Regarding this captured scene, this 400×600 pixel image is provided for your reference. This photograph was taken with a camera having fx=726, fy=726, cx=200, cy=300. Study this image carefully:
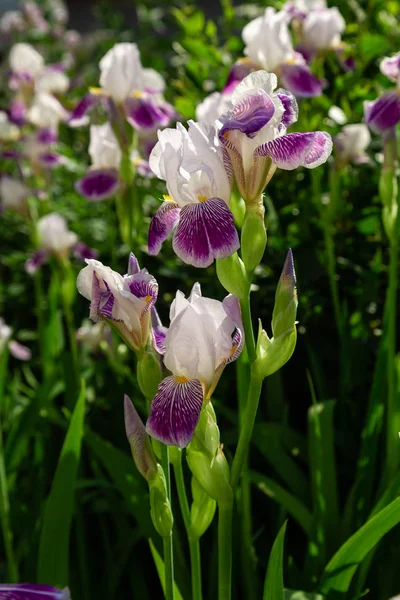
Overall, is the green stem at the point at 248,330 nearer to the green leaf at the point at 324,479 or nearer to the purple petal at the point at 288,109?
the purple petal at the point at 288,109

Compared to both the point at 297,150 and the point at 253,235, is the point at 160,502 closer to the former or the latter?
the point at 253,235

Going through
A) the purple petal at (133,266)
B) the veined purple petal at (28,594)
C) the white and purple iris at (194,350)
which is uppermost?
the purple petal at (133,266)

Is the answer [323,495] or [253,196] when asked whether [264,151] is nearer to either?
[253,196]

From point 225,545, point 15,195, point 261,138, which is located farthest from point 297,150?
point 15,195

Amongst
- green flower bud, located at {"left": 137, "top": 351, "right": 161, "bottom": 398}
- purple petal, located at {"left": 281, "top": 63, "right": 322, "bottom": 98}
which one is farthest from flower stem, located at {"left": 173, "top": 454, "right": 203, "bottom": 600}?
purple petal, located at {"left": 281, "top": 63, "right": 322, "bottom": 98}

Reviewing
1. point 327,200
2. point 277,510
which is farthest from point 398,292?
point 277,510

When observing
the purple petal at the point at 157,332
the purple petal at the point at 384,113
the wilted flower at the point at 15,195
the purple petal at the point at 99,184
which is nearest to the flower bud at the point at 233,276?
the purple petal at the point at 157,332
